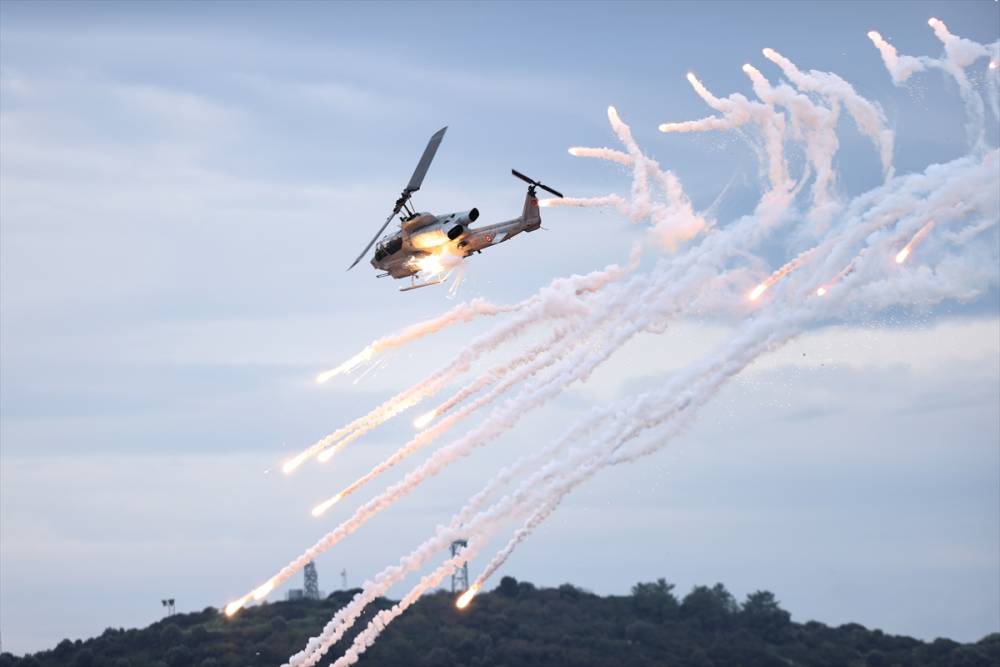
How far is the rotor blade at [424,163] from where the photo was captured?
299 feet

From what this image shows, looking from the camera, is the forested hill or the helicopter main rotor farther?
the forested hill

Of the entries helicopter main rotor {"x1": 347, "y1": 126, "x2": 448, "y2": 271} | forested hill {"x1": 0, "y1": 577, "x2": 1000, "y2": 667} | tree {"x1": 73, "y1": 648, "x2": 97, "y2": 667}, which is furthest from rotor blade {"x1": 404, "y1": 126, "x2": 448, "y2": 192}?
tree {"x1": 73, "y1": 648, "x2": 97, "y2": 667}

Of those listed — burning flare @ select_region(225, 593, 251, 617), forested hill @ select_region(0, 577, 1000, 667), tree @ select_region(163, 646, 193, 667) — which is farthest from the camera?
forested hill @ select_region(0, 577, 1000, 667)

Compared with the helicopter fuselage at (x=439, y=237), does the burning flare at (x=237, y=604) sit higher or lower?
lower

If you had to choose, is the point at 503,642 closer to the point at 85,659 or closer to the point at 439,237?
the point at 85,659

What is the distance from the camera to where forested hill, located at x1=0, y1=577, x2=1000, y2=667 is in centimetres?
16325

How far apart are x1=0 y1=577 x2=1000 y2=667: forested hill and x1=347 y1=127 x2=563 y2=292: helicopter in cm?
7543

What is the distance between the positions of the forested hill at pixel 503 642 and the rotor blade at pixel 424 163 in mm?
74832

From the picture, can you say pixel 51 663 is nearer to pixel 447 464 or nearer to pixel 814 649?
pixel 814 649

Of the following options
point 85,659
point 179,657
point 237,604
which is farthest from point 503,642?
point 237,604

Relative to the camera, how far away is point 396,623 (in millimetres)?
173125

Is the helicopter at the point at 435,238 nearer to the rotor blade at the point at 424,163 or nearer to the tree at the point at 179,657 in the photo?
the rotor blade at the point at 424,163

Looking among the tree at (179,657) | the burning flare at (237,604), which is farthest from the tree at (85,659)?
the burning flare at (237,604)

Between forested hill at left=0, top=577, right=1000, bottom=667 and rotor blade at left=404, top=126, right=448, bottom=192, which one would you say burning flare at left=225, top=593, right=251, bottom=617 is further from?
forested hill at left=0, top=577, right=1000, bottom=667
